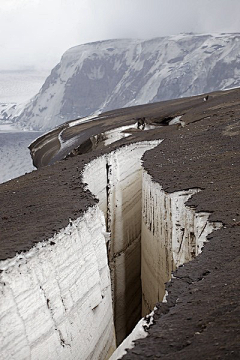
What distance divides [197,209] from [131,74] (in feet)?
208

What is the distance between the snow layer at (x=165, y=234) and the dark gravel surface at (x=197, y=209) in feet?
0.47

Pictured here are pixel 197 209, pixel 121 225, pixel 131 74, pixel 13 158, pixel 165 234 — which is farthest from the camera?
pixel 131 74

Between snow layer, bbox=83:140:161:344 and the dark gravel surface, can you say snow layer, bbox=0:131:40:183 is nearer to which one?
snow layer, bbox=83:140:161:344

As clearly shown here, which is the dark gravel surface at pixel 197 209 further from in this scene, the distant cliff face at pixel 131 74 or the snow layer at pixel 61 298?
the distant cliff face at pixel 131 74

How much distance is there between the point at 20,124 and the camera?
244 ft

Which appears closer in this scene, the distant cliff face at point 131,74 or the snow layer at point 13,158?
the snow layer at point 13,158

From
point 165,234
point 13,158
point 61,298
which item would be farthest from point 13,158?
point 61,298

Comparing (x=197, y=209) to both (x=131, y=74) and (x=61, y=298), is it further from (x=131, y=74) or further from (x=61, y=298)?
(x=131, y=74)

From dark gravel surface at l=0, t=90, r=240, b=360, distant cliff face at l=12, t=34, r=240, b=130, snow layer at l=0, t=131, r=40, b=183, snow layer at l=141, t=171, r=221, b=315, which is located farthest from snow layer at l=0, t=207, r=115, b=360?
distant cliff face at l=12, t=34, r=240, b=130

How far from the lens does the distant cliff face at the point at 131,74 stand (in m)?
55.7

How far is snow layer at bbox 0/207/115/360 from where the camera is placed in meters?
3.50

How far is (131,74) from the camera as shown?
66688mm

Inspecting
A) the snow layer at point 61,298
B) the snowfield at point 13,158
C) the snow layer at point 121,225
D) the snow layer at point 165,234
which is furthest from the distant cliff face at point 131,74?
the snow layer at point 61,298

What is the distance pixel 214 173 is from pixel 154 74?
5684cm
